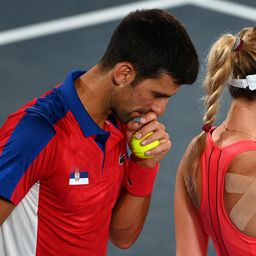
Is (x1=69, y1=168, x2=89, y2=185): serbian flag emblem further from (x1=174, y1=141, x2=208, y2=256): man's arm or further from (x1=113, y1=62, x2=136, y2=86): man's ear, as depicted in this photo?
(x1=174, y1=141, x2=208, y2=256): man's arm

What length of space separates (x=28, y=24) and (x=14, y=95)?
4.05 ft

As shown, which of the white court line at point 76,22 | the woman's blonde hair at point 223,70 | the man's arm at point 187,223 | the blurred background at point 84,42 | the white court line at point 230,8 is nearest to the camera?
the woman's blonde hair at point 223,70

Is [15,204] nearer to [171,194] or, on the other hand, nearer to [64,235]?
[64,235]

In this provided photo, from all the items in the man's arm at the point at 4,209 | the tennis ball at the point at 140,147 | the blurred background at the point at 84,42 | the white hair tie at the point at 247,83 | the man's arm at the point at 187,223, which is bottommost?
the blurred background at the point at 84,42

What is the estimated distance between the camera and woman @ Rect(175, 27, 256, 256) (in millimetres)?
3988

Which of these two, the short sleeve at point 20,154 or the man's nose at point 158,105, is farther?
the man's nose at point 158,105

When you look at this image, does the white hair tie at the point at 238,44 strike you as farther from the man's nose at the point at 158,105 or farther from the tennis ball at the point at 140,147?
the tennis ball at the point at 140,147

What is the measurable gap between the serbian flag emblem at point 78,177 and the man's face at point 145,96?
0.32 metres

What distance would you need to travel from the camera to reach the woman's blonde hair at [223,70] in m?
4.09

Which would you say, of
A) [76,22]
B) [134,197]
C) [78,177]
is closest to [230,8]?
[76,22]

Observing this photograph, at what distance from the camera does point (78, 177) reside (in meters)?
4.01

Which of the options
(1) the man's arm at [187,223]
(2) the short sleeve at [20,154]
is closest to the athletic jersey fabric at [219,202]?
(1) the man's arm at [187,223]

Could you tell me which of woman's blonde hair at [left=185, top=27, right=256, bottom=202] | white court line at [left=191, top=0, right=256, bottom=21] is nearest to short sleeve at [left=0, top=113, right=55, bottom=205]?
woman's blonde hair at [left=185, top=27, right=256, bottom=202]

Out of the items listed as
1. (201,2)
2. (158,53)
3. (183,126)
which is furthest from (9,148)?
(201,2)
